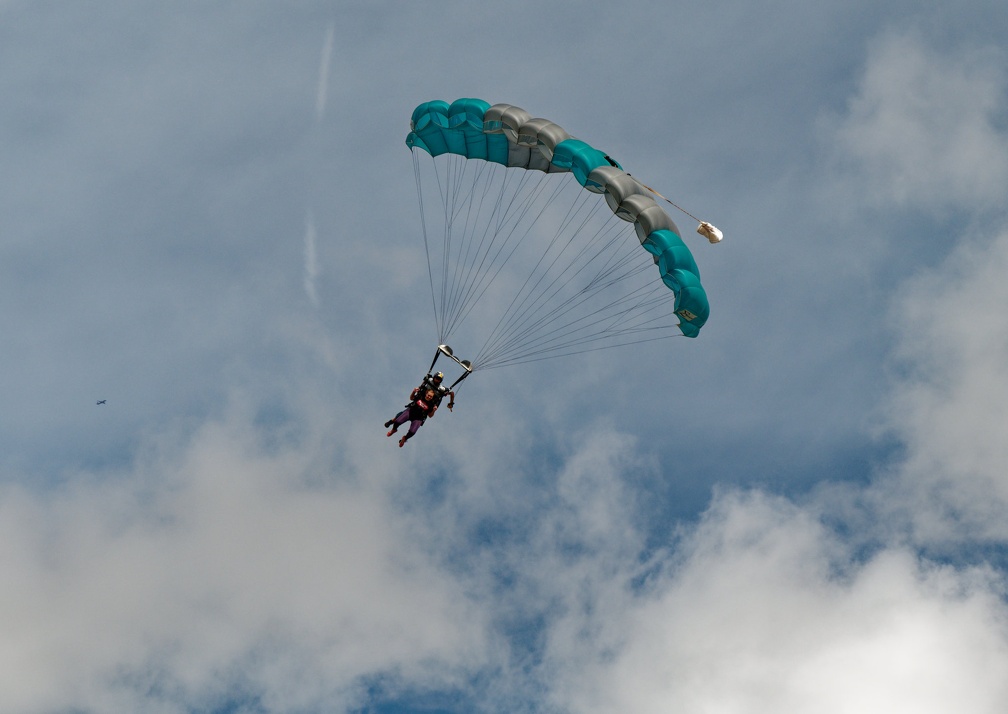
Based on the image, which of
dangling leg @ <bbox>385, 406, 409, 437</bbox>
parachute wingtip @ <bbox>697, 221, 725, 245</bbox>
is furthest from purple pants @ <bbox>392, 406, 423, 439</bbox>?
parachute wingtip @ <bbox>697, 221, 725, 245</bbox>

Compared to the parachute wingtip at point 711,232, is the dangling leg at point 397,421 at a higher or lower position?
lower

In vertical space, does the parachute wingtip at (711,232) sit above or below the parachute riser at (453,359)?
above

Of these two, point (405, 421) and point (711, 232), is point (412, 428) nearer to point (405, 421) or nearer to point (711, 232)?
point (405, 421)

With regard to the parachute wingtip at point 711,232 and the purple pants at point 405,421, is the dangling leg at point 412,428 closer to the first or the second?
the purple pants at point 405,421

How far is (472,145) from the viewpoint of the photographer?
137 ft

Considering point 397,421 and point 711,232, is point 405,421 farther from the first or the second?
point 711,232

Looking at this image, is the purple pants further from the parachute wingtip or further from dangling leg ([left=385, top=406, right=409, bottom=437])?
the parachute wingtip

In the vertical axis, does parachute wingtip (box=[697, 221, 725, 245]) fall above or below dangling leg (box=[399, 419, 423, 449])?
above

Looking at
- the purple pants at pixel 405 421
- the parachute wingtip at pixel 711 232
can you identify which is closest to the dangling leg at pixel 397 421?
the purple pants at pixel 405 421

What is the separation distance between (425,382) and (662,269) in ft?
31.0

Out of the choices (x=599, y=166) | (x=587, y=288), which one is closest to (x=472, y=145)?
(x=599, y=166)

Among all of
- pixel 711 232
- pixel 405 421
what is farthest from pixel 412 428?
pixel 711 232

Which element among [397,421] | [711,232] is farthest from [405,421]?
[711,232]

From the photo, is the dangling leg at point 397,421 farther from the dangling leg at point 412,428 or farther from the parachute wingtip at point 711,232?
the parachute wingtip at point 711,232
